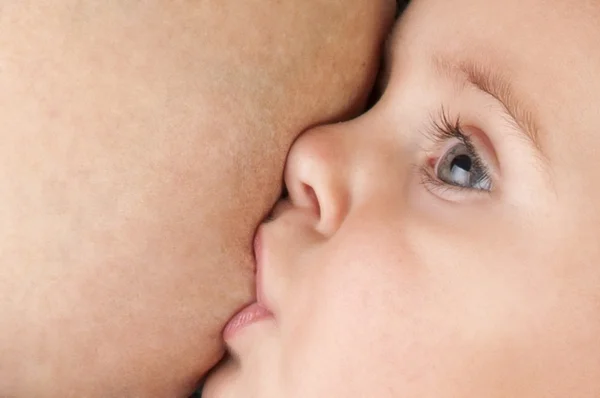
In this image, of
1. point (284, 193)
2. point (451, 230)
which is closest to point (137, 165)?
point (284, 193)

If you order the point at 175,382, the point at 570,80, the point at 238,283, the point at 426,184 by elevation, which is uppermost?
the point at 570,80

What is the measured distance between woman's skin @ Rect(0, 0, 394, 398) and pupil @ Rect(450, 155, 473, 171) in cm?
14

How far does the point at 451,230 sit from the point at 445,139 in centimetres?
11

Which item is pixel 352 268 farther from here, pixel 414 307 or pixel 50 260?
pixel 50 260

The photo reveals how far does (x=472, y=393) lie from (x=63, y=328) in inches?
14.9

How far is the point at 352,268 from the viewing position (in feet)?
2.41

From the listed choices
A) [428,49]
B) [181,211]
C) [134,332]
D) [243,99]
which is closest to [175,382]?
[134,332]

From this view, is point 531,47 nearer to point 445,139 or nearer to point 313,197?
point 445,139

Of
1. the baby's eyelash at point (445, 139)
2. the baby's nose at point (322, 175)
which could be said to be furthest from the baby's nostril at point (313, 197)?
the baby's eyelash at point (445, 139)

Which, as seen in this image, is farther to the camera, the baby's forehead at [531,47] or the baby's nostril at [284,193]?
the baby's nostril at [284,193]

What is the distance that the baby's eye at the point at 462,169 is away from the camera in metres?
0.75

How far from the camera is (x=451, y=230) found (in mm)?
724

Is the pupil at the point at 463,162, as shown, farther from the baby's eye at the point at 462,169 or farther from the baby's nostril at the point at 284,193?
the baby's nostril at the point at 284,193

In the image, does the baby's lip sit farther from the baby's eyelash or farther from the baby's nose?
the baby's eyelash
